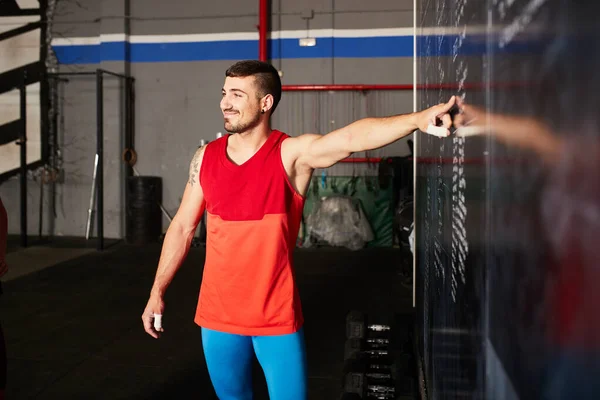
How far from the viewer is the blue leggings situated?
1.84 meters

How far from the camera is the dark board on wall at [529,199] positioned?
1.30ft

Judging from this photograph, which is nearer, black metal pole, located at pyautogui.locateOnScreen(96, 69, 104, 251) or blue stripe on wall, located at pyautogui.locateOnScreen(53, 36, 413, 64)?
black metal pole, located at pyautogui.locateOnScreen(96, 69, 104, 251)

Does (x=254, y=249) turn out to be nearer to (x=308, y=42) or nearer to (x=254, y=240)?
(x=254, y=240)

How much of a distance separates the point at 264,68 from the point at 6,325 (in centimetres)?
301

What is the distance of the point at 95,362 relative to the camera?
330cm

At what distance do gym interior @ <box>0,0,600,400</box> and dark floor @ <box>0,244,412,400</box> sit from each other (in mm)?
20

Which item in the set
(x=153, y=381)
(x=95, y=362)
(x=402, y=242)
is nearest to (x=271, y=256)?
(x=153, y=381)

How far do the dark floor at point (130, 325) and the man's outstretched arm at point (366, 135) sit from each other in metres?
1.48

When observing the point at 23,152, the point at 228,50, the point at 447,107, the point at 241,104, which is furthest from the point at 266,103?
the point at 228,50

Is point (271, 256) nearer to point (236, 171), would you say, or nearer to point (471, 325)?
point (236, 171)

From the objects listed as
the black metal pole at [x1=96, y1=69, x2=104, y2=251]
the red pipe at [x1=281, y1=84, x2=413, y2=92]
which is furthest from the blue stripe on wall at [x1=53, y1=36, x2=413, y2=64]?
the black metal pole at [x1=96, y1=69, x2=104, y2=251]

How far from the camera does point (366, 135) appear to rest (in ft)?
5.20

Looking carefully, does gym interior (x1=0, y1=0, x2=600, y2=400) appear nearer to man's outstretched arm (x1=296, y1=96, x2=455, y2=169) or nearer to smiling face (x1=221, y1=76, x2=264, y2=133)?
man's outstretched arm (x1=296, y1=96, x2=455, y2=169)

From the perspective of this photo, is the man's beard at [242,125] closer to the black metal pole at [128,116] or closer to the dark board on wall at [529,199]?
the dark board on wall at [529,199]
